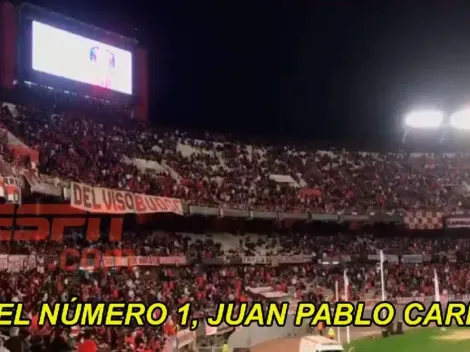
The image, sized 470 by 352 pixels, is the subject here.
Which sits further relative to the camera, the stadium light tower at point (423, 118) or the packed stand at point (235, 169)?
the stadium light tower at point (423, 118)

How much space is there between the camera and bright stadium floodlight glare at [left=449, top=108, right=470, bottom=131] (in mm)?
58719

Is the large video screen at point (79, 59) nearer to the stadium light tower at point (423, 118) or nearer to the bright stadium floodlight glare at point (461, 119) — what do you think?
the stadium light tower at point (423, 118)

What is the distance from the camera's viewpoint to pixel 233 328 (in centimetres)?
2739

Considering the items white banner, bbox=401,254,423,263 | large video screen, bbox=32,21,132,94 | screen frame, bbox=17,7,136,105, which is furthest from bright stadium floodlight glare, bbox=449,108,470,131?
large video screen, bbox=32,21,132,94

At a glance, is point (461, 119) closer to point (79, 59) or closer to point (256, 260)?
point (256, 260)

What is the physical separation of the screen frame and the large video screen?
0.78ft

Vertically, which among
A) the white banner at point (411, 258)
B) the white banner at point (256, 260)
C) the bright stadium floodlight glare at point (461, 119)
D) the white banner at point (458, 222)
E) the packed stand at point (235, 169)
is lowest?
the white banner at point (411, 258)

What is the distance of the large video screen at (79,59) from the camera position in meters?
37.2

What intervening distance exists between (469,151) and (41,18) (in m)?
40.7

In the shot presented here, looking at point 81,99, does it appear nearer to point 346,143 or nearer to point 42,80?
point 42,80

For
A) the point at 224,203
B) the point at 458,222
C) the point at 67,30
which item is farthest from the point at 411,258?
the point at 67,30

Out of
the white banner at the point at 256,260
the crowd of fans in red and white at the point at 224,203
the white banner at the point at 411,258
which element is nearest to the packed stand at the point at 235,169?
the crowd of fans in red and white at the point at 224,203

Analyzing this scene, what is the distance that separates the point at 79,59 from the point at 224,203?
12606 mm

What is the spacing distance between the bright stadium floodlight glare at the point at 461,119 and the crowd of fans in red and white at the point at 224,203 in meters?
2.98
